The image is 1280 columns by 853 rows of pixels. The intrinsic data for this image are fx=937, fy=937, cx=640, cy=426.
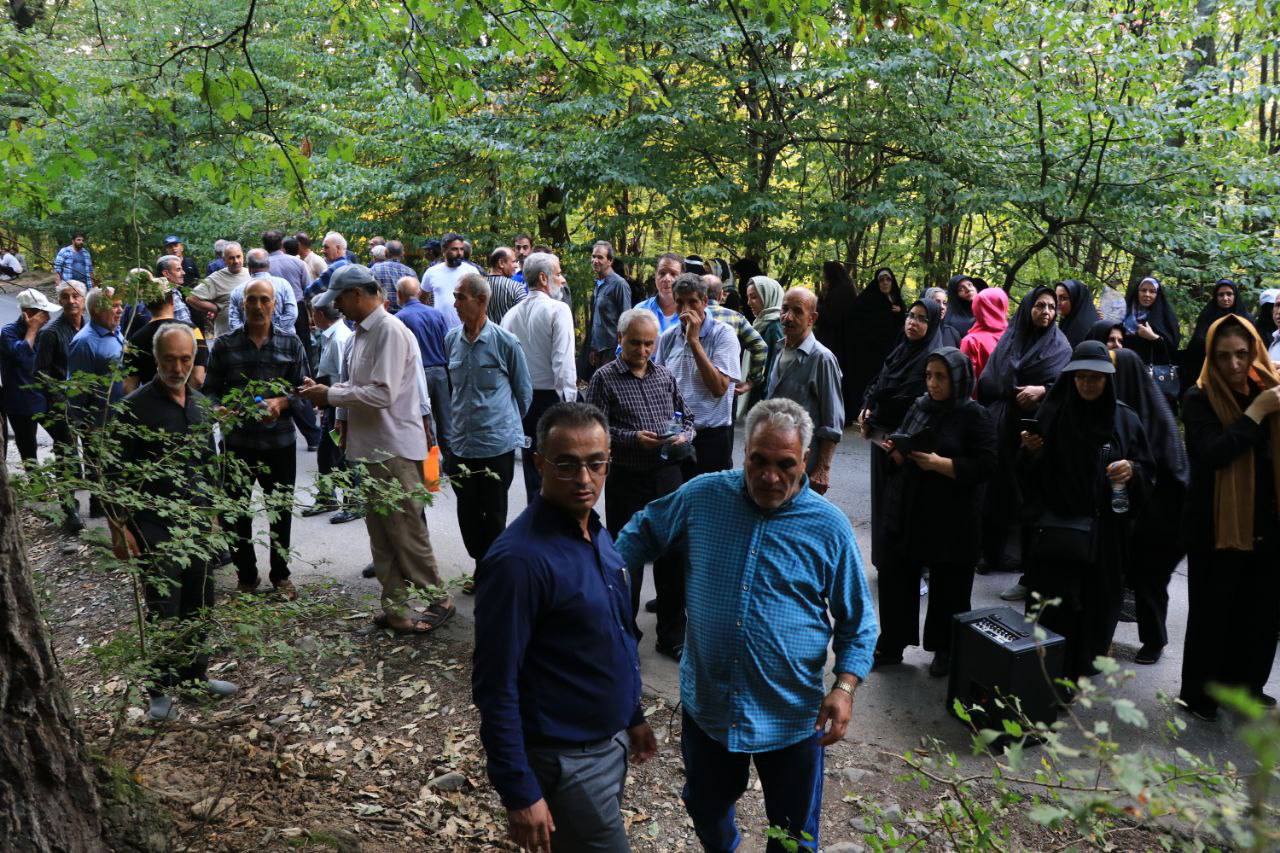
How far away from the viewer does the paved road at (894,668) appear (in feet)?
16.2

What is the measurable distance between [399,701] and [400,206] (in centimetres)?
1353

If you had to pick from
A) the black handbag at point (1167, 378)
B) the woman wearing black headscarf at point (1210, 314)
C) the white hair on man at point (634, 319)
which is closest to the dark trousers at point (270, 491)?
the white hair on man at point (634, 319)

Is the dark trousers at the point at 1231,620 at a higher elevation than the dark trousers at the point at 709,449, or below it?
below

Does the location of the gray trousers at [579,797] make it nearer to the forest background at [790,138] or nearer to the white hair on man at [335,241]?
the forest background at [790,138]

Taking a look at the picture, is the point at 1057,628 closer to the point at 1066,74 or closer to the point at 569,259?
the point at 1066,74

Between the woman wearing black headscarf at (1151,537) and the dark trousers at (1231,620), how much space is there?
21.9 inches

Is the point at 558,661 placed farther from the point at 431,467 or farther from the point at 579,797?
the point at 431,467

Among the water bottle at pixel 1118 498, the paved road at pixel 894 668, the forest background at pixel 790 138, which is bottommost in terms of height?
the paved road at pixel 894 668

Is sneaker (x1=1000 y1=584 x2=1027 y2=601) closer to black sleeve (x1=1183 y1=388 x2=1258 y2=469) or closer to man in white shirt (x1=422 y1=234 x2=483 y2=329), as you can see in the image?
black sleeve (x1=1183 y1=388 x2=1258 y2=469)

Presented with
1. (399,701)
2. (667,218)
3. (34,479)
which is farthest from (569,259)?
(34,479)

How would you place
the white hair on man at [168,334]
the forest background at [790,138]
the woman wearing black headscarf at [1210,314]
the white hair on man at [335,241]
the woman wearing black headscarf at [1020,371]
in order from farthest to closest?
the white hair on man at [335,241]
the woman wearing black headscarf at [1210,314]
the forest background at [790,138]
the woman wearing black headscarf at [1020,371]
the white hair on man at [168,334]

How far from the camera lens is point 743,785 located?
3.24 meters

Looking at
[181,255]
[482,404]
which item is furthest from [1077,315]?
[181,255]

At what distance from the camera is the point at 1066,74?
10.9 metres
